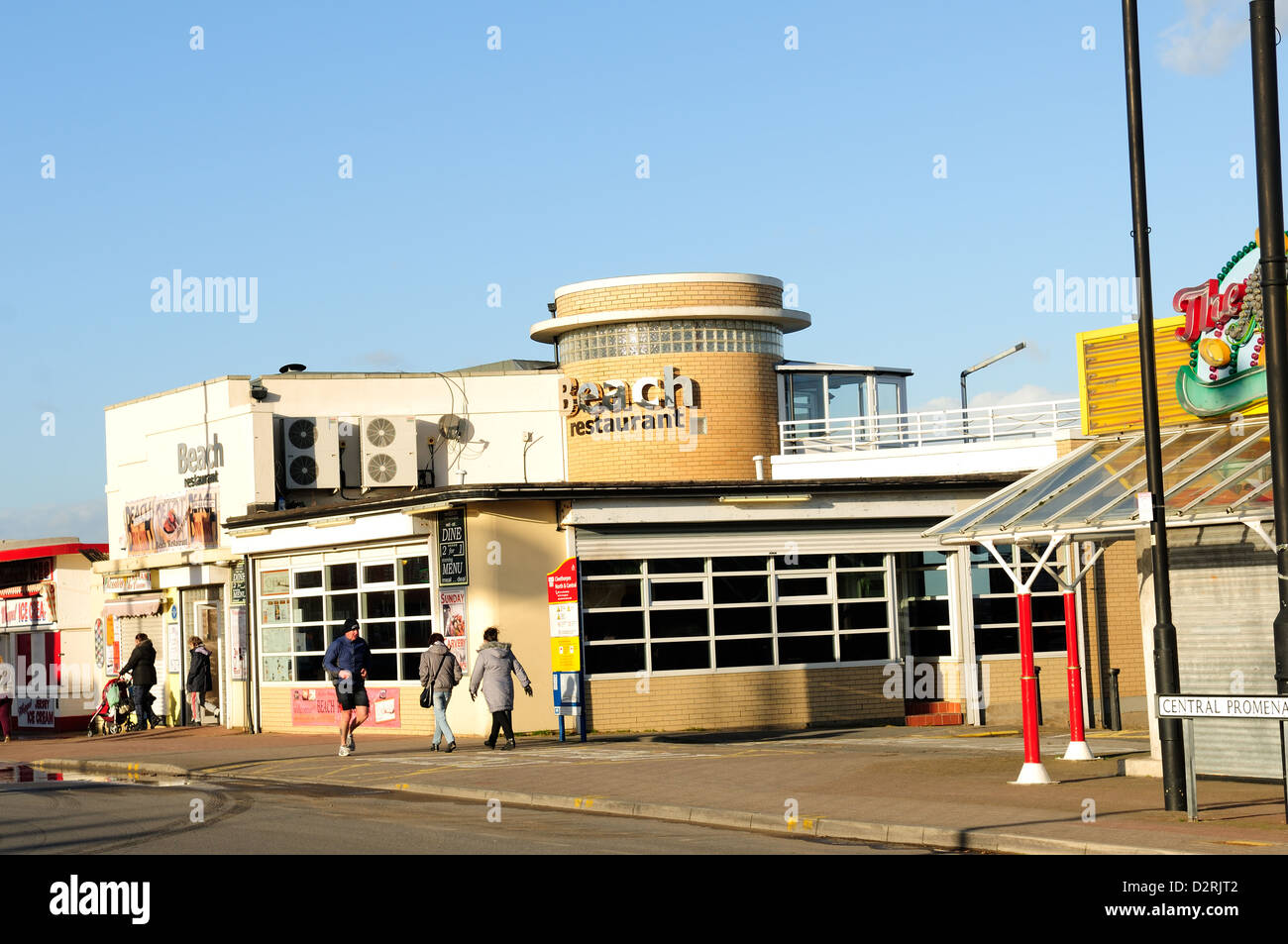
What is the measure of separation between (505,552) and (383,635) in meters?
3.33

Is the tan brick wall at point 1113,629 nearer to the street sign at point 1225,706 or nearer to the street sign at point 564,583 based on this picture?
the street sign at point 564,583

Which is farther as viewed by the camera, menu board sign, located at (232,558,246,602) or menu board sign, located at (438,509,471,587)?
menu board sign, located at (232,558,246,602)

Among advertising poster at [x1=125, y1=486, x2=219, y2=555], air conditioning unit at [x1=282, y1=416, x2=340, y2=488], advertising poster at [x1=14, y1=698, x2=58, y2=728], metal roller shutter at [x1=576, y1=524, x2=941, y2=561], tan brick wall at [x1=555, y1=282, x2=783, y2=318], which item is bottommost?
advertising poster at [x1=14, y1=698, x2=58, y2=728]

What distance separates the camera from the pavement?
1286 centimetres

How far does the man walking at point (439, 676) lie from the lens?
22641 mm

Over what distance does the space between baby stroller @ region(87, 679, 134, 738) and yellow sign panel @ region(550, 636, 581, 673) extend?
38.2 ft

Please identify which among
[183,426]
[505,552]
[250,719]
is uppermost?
[183,426]

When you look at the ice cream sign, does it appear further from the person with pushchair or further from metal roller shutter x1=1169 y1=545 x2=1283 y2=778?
the person with pushchair

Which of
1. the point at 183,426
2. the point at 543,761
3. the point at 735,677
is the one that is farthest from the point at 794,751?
the point at 183,426

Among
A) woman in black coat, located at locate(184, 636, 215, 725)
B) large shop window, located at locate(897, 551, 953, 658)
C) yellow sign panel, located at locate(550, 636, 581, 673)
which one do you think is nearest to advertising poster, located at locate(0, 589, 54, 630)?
woman in black coat, located at locate(184, 636, 215, 725)

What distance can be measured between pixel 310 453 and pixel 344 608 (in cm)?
559

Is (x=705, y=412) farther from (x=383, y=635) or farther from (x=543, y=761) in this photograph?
(x=543, y=761)

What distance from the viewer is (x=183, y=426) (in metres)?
34.0

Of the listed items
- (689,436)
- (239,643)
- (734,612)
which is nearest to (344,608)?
(239,643)
